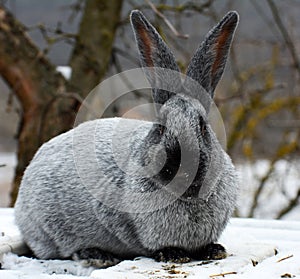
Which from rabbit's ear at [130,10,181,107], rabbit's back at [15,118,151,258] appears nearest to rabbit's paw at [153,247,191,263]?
rabbit's back at [15,118,151,258]

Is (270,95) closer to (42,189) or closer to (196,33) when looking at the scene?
(196,33)

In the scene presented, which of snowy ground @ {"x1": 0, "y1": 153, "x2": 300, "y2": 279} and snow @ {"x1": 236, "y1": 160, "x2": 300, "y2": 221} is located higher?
snowy ground @ {"x1": 0, "y1": 153, "x2": 300, "y2": 279}

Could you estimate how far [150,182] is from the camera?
109 inches

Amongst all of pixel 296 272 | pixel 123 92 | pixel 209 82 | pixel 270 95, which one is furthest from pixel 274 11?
→ pixel 296 272

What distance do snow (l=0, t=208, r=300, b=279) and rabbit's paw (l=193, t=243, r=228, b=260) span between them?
0.04 meters

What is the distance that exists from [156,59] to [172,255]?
89 centimetres

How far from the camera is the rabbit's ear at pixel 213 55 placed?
2.79 meters

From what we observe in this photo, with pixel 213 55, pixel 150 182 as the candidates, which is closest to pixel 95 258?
pixel 150 182

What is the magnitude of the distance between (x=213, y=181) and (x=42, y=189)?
920mm

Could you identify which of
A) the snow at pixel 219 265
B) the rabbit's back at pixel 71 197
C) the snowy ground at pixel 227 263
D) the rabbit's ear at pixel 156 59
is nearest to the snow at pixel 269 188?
the snowy ground at pixel 227 263

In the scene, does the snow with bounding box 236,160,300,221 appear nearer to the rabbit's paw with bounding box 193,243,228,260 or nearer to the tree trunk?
the tree trunk

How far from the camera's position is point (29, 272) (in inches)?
111

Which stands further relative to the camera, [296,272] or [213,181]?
[213,181]

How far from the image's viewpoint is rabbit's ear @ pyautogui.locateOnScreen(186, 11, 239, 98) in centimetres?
279
